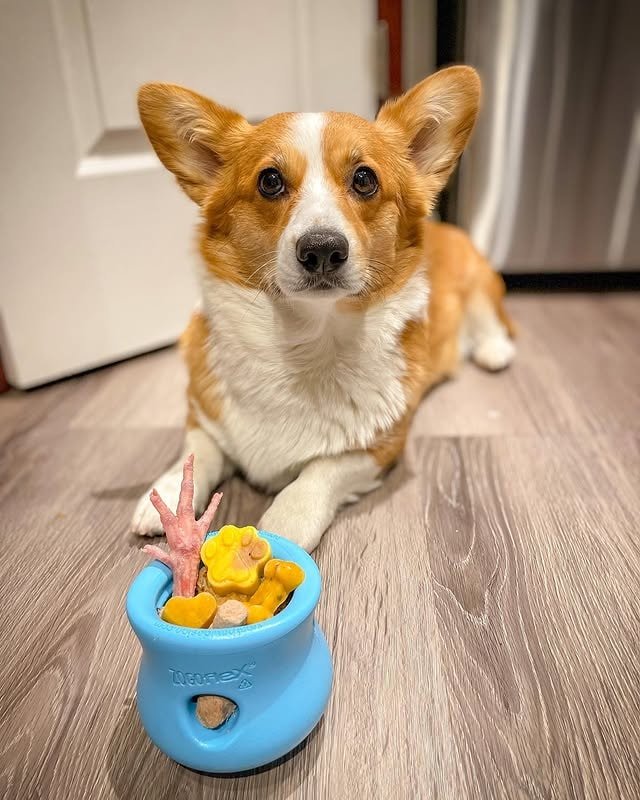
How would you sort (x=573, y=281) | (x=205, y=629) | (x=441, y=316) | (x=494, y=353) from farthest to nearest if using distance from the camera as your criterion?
1. (x=573, y=281)
2. (x=494, y=353)
3. (x=441, y=316)
4. (x=205, y=629)

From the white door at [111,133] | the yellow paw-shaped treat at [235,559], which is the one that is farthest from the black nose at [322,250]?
the white door at [111,133]

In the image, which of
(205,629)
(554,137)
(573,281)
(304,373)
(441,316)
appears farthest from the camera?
(573,281)

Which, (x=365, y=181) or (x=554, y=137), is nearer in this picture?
(x=365, y=181)

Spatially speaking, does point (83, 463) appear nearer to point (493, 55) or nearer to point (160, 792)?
point (160, 792)

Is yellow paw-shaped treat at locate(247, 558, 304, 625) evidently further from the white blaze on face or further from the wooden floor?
the white blaze on face

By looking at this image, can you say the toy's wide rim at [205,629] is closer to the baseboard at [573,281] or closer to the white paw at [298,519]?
the white paw at [298,519]

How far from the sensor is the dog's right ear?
3.49 ft

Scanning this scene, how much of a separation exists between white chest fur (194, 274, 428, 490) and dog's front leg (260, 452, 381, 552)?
0.03 meters

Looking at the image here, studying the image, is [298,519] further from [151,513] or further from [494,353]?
[494,353]

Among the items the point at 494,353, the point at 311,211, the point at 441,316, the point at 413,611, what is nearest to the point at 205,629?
the point at 413,611

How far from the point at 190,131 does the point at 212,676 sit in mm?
907

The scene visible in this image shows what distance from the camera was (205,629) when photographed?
63 cm

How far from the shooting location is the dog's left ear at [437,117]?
1101 millimetres

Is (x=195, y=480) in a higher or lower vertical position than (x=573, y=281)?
higher
